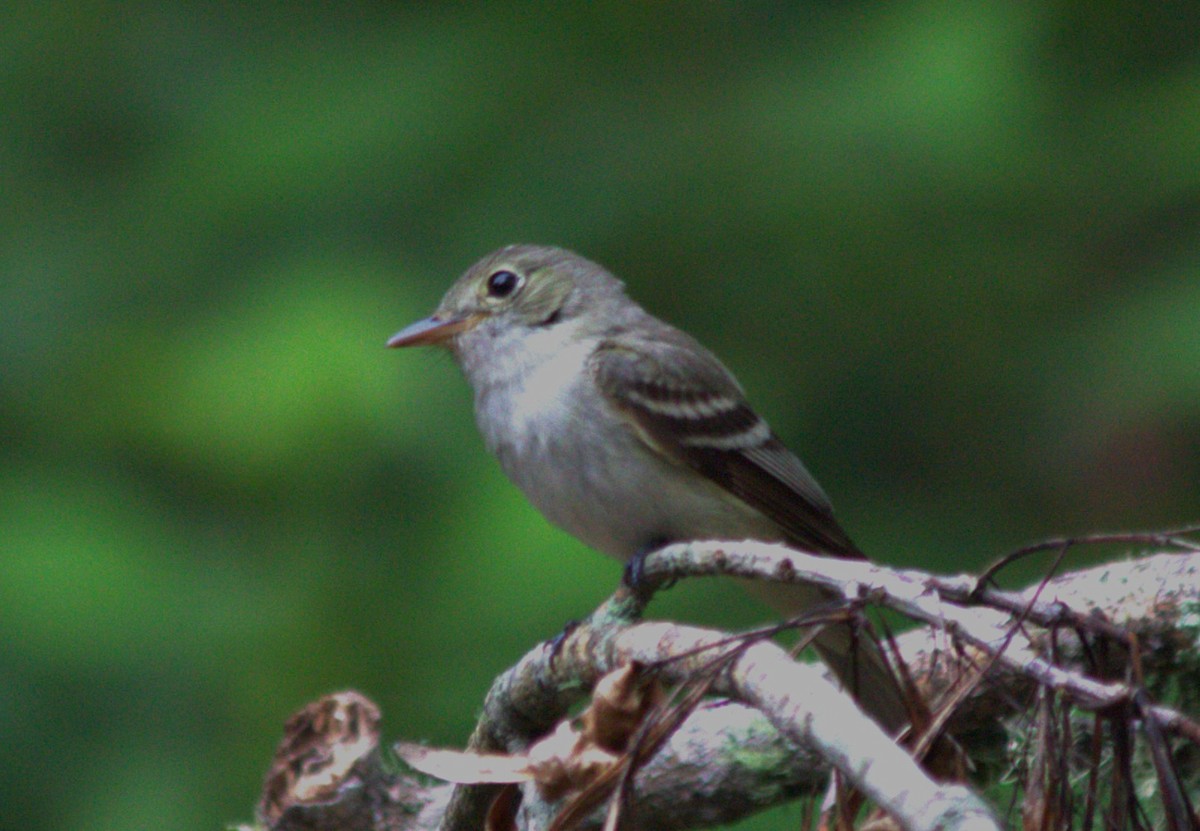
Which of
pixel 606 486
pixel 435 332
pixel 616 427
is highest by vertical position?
pixel 435 332

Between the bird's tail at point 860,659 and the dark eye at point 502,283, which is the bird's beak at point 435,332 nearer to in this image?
the dark eye at point 502,283

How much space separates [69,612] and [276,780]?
1.84 meters

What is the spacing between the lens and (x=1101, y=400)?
19.4ft

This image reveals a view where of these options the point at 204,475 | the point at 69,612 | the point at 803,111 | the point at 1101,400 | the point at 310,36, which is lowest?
the point at 1101,400

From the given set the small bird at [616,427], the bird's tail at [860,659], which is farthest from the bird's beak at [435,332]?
the bird's tail at [860,659]

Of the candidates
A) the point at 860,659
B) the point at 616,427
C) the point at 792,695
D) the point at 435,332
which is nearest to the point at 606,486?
the point at 616,427

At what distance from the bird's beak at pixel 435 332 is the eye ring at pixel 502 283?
→ 11 centimetres

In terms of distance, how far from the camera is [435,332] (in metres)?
4.90

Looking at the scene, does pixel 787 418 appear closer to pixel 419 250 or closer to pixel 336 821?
pixel 419 250

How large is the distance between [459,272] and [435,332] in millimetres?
1499

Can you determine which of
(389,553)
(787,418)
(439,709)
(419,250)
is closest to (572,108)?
(419,250)

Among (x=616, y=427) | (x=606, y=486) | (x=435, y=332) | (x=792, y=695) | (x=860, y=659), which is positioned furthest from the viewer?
(x=435, y=332)

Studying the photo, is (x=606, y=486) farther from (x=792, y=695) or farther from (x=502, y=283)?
(x=792, y=695)

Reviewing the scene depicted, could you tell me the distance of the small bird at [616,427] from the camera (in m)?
4.29
